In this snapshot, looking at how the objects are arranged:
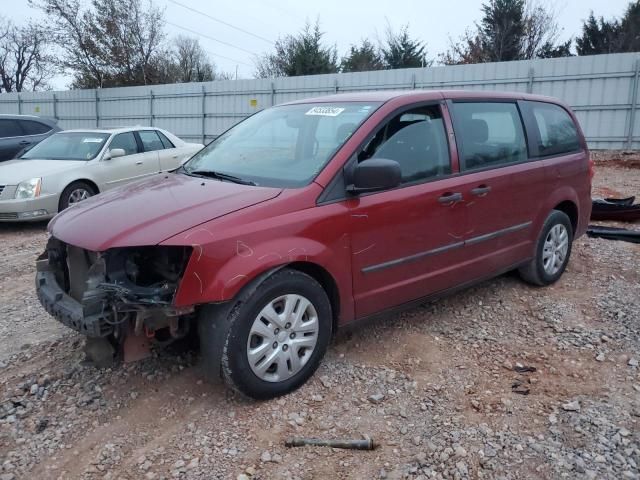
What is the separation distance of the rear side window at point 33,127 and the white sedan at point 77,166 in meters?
2.25

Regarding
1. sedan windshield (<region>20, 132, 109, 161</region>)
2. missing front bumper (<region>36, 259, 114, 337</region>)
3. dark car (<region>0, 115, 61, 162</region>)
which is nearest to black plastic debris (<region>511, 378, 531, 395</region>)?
missing front bumper (<region>36, 259, 114, 337</region>)

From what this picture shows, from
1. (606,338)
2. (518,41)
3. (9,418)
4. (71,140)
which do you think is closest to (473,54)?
(518,41)

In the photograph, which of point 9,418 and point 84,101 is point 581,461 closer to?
point 9,418

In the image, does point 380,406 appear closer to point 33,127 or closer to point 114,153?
point 114,153

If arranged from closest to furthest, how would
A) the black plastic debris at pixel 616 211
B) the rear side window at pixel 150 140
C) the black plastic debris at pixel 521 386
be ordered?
the black plastic debris at pixel 521 386 < the black plastic debris at pixel 616 211 < the rear side window at pixel 150 140

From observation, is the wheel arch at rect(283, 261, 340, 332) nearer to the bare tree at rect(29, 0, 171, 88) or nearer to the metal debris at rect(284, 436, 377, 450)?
the metal debris at rect(284, 436, 377, 450)

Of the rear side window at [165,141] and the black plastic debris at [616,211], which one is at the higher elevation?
the rear side window at [165,141]

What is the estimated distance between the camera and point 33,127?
426 inches

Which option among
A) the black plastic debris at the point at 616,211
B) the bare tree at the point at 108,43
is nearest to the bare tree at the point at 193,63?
the bare tree at the point at 108,43

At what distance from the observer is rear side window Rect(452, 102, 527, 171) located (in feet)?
12.9

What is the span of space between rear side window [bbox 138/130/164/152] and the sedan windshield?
68 cm

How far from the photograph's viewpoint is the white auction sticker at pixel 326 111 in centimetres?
370

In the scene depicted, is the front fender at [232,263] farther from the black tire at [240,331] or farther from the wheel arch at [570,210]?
the wheel arch at [570,210]

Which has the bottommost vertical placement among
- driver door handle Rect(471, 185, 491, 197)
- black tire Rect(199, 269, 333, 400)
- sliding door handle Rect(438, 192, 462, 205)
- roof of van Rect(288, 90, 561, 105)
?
black tire Rect(199, 269, 333, 400)
